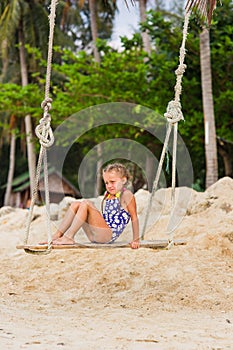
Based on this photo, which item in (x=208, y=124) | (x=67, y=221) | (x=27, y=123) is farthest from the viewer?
(x=27, y=123)

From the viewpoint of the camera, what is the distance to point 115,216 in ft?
13.5

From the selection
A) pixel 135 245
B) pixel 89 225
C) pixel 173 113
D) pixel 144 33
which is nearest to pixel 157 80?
pixel 144 33

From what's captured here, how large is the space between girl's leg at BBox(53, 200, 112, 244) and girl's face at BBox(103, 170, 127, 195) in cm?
19

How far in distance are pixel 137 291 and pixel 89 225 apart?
758 mm

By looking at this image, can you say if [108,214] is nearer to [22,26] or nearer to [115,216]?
[115,216]

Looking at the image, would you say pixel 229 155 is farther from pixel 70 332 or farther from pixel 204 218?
pixel 70 332

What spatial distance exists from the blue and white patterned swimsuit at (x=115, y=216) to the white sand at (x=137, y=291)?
55cm

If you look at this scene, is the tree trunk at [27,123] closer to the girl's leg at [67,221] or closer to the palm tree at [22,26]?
the palm tree at [22,26]

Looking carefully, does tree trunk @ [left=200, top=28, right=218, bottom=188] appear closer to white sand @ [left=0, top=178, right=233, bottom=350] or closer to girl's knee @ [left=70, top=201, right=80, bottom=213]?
white sand @ [left=0, top=178, right=233, bottom=350]

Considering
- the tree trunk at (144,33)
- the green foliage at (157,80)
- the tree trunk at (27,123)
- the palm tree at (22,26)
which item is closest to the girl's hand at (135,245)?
the green foliage at (157,80)

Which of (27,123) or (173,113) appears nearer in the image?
Result: (173,113)

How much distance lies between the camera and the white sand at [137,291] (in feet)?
9.74

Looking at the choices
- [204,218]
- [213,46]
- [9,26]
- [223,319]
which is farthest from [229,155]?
[223,319]

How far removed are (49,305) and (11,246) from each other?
8.74ft
